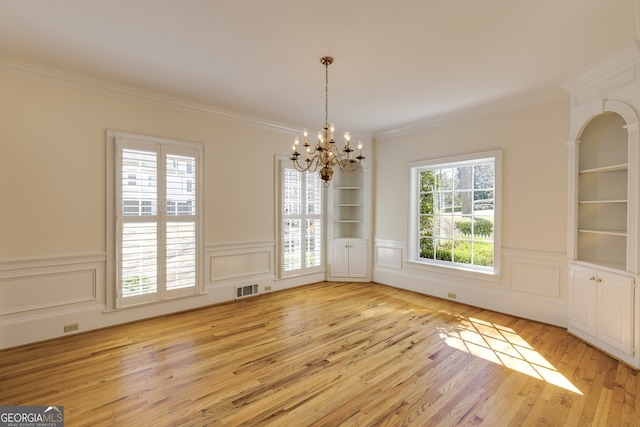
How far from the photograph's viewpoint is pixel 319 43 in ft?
9.06

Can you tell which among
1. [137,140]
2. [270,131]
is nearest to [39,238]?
[137,140]

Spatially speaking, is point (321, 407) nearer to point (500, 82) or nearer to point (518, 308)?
point (518, 308)

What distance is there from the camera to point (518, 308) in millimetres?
4168

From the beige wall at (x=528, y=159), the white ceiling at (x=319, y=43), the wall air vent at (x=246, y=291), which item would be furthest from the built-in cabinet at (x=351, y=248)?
the white ceiling at (x=319, y=43)

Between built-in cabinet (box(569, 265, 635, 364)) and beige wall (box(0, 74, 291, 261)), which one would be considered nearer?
built-in cabinet (box(569, 265, 635, 364))

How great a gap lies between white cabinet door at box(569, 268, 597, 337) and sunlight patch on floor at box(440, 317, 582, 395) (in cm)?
68

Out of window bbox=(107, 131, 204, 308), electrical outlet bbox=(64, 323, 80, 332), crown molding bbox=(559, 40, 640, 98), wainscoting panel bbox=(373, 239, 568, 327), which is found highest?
crown molding bbox=(559, 40, 640, 98)

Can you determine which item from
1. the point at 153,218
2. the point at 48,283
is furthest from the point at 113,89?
the point at 48,283

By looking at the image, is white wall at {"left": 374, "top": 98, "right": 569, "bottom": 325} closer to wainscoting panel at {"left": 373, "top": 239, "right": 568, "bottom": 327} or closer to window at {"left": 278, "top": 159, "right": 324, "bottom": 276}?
wainscoting panel at {"left": 373, "top": 239, "right": 568, "bottom": 327}

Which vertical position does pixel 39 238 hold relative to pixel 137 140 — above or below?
below

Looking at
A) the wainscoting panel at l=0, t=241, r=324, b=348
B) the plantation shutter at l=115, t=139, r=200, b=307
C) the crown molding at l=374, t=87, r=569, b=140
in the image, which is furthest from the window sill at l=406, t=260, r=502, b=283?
the plantation shutter at l=115, t=139, r=200, b=307

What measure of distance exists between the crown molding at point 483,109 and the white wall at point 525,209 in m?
0.07

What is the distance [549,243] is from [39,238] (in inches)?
241

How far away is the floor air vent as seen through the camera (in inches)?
194
